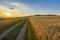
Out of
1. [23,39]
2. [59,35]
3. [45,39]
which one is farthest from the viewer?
[23,39]

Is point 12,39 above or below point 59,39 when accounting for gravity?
below

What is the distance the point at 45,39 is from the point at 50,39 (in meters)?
0.76

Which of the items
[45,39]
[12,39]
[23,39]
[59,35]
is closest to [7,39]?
[12,39]

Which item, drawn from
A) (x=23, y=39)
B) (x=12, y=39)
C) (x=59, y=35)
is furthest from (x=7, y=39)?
(x=59, y=35)

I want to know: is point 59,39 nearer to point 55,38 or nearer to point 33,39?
point 55,38

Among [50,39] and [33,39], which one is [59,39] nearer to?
[50,39]

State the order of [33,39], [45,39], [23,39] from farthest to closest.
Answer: [23,39], [33,39], [45,39]

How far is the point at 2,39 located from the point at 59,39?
7.26 m

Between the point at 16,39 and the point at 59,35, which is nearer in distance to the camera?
the point at 59,35

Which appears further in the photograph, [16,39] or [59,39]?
[16,39]

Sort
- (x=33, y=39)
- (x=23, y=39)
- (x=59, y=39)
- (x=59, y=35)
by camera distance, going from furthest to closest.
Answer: (x=23, y=39), (x=33, y=39), (x=59, y=35), (x=59, y=39)

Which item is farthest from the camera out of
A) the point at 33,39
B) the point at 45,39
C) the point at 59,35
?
the point at 33,39

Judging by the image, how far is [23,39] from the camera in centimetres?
1723

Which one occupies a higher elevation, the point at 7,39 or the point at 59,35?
the point at 59,35
